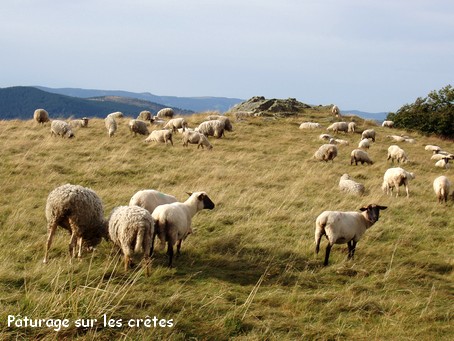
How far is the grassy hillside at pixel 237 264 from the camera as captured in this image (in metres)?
5.46

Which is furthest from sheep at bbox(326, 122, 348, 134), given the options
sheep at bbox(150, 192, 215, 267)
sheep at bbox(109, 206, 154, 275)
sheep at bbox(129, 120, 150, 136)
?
sheep at bbox(109, 206, 154, 275)

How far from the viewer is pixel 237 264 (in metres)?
8.27

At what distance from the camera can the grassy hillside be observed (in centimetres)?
546

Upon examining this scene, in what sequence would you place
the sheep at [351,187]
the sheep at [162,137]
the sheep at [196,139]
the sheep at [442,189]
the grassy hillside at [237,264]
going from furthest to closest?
the sheep at [162,137]
the sheep at [196,139]
the sheep at [351,187]
the sheep at [442,189]
the grassy hillside at [237,264]

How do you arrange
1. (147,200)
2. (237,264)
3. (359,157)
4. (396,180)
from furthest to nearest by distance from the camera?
(359,157) → (396,180) → (147,200) → (237,264)

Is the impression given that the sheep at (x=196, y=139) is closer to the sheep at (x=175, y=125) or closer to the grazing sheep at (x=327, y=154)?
the sheep at (x=175, y=125)

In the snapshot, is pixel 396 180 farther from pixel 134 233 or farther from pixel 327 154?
pixel 134 233

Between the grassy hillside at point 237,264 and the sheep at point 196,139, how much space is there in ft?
12.3

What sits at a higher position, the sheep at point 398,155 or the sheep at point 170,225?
the sheep at point 398,155

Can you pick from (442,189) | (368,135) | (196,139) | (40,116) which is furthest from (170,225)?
(368,135)

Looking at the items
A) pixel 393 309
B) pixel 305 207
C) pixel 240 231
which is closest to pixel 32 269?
pixel 240 231

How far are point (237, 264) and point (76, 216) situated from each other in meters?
3.21

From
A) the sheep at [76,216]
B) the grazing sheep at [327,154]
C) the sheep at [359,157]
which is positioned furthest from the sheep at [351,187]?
the sheep at [76,216]

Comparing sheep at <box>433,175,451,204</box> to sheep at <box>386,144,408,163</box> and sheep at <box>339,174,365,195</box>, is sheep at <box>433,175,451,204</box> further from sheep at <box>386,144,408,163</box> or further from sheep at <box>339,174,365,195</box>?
sheep at <box>386,144,408,163</box>
